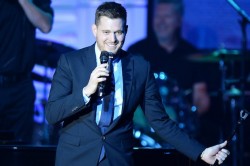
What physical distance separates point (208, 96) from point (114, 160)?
4384 millimetres

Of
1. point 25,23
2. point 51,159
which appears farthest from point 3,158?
point 25,23

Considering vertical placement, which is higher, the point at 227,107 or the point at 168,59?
the point at 168,59

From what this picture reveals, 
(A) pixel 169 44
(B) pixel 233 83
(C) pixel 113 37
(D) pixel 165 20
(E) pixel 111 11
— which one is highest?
(E) pixel 111 11

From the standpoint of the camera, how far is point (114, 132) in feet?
12.2

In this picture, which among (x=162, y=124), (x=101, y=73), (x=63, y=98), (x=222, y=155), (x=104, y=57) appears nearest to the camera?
(x=101, y=73)

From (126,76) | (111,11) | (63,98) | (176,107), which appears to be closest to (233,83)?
(176,107)

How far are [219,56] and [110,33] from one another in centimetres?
386

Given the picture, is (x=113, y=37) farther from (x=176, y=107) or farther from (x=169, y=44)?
(x=169, y=44)

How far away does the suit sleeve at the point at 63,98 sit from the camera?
357 cm

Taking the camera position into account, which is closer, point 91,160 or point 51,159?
point 91,160

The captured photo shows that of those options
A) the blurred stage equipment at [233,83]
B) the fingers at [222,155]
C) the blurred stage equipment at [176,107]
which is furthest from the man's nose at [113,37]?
the blurred stage equipment at [176,107]

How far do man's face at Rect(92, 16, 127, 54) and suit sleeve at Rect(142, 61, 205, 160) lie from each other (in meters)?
0.36

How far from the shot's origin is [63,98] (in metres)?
3.64

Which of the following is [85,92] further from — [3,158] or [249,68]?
[249,68]
